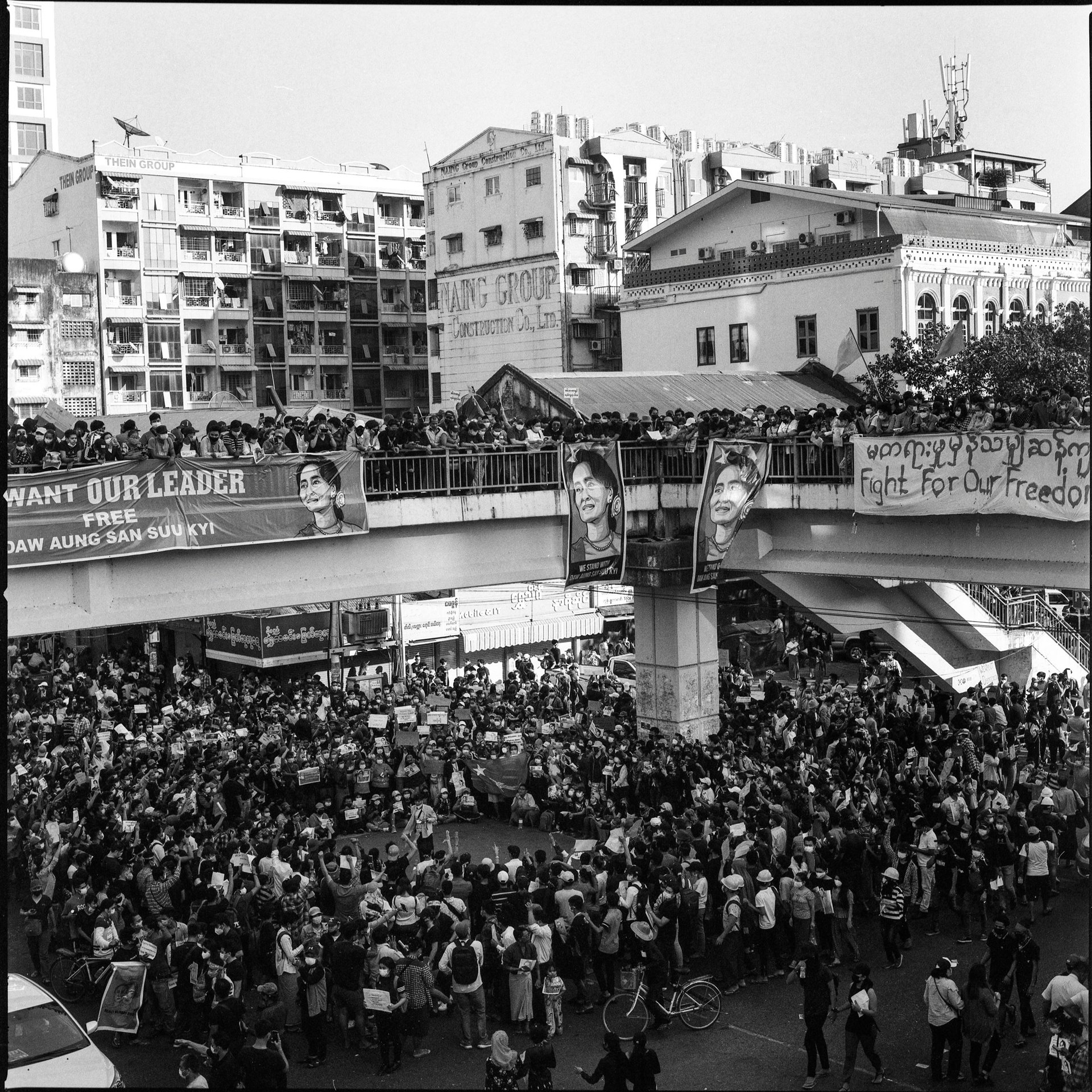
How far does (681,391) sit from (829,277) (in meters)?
8.20

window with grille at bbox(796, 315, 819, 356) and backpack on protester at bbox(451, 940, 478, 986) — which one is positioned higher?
window with grille at bbox(796, 315, 819, 356)

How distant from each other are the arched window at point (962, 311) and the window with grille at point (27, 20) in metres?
41.1

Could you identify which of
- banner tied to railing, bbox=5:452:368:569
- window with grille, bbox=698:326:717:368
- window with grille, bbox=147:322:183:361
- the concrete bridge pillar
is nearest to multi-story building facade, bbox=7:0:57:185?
window with grille, bbox=147:322:183:361

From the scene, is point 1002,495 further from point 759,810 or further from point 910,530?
point 759,810

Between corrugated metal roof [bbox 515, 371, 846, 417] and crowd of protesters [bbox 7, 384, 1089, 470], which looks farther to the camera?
corrugated metal roof [bbox 515, 371, 846, 417]

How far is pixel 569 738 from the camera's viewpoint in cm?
2334

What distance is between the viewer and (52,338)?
47.5m

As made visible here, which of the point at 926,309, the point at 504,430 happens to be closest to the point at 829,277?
the point at 926,309

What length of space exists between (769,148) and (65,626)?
47938 millimetres

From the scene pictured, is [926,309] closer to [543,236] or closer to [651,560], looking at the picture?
[651,560]

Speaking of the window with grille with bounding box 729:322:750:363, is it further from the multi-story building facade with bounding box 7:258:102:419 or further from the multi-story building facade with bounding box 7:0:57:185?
the multi-story building facade with bounding box 7:0:57:185

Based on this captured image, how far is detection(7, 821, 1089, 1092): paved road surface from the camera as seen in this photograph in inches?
468

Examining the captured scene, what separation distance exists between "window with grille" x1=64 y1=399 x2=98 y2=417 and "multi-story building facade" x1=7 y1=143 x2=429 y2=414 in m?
0.47

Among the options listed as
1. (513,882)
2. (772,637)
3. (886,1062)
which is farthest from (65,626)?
(772,637)
